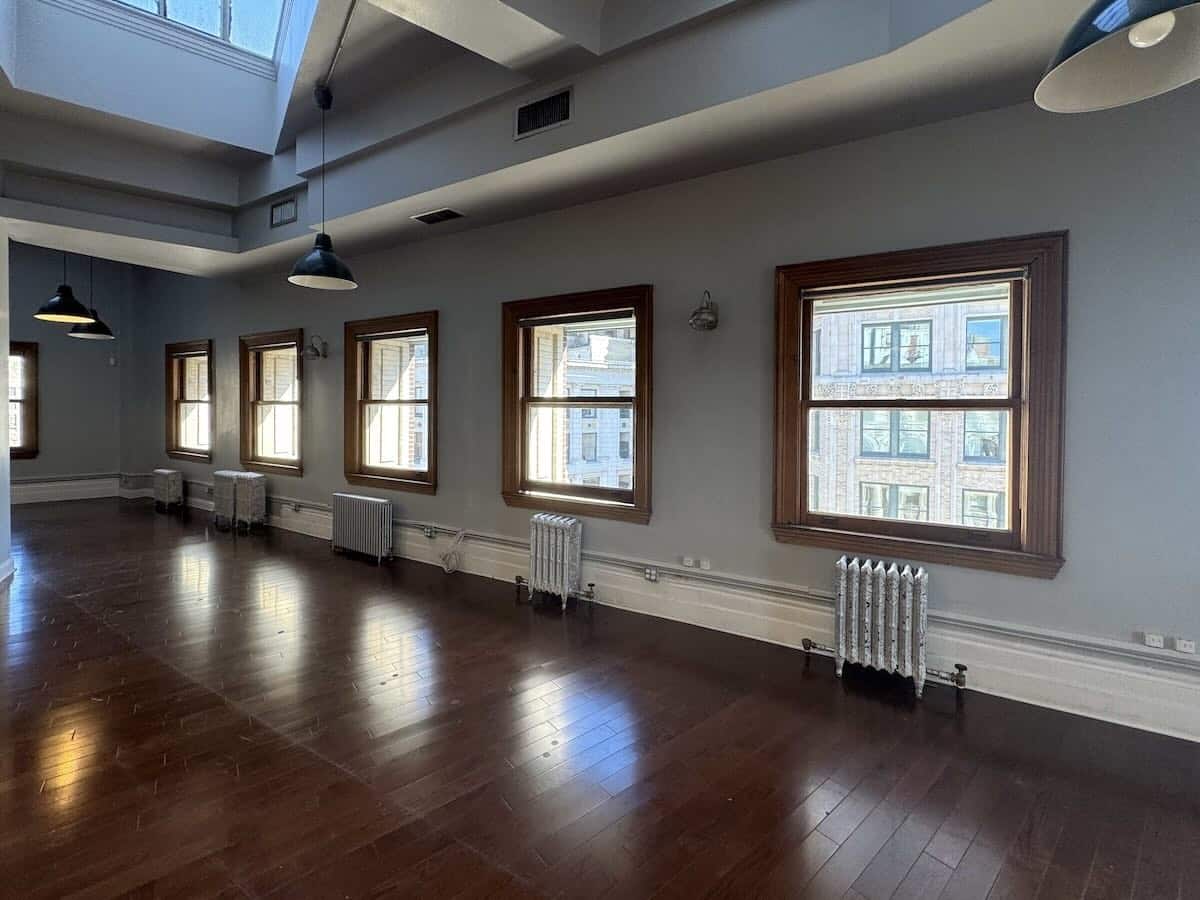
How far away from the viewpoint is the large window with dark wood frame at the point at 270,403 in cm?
803

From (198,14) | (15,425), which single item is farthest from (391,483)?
(15,425)

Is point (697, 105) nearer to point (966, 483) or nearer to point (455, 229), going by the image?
point (966, 483)

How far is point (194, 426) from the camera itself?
9.87 m

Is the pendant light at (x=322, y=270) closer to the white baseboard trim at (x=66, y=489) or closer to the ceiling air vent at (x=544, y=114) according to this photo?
the ceiling air vent at (x=544, y=114)

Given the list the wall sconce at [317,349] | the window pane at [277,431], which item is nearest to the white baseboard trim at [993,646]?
the wall sconce at [317,349]

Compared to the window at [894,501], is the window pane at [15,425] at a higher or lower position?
higher

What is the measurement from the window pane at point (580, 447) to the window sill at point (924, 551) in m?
1.38

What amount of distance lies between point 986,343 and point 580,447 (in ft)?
9.71

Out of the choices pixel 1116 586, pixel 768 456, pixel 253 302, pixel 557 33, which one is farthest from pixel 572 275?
pixel 253 302

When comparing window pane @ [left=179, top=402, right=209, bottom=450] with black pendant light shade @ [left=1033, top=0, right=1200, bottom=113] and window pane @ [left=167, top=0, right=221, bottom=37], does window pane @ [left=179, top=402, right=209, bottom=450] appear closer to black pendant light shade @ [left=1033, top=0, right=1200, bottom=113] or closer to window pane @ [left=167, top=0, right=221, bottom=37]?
window pane @ [left=167, top=0, right=221, bottom=37]

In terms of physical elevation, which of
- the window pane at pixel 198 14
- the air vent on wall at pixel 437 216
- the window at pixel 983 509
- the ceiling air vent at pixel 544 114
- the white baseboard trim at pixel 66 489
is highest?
the window pane at pixel 198 14

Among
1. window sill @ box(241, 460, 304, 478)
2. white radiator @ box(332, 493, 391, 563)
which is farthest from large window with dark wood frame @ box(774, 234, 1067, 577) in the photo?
window sill @ box(241, 460, 304, 478)

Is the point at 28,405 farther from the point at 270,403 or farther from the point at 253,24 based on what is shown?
the point at 253,24

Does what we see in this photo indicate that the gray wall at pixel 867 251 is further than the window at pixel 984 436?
No
